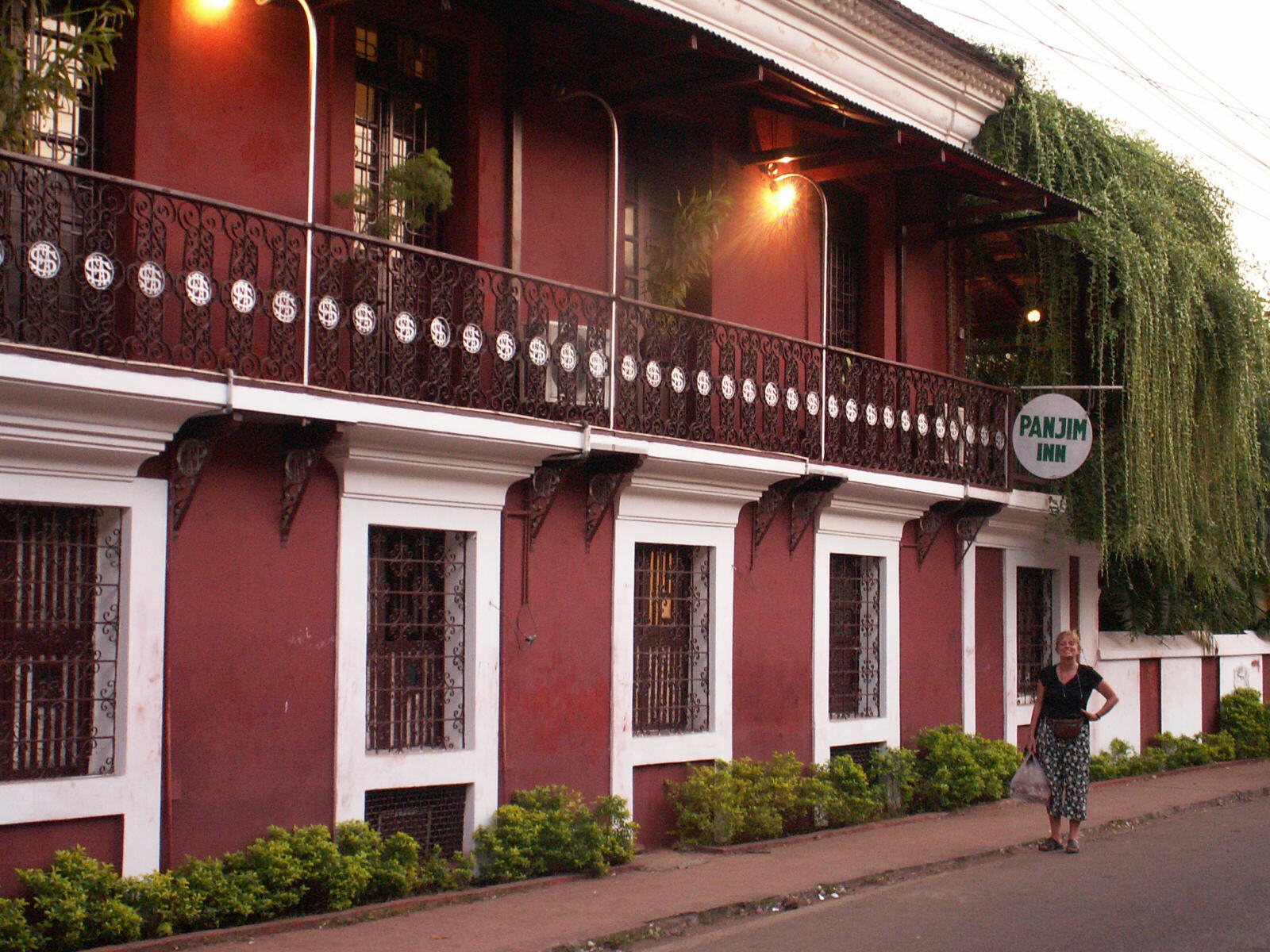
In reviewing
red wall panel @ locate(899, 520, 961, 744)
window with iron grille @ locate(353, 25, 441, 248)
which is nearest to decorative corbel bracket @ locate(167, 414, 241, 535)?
window with iron grille @ locate(353, 25, 441, 248)

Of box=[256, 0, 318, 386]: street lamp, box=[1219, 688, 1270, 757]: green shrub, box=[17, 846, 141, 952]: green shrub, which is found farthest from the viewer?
box=[1219, 688, 1270, 757]: green shrub

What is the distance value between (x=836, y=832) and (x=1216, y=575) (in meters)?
7.40

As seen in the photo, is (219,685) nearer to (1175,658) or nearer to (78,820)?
(78,820)

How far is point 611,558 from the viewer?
12.0 metres

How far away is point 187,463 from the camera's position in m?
9.09

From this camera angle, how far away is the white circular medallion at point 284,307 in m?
9.14

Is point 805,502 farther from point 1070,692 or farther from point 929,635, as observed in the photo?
point 1070,692

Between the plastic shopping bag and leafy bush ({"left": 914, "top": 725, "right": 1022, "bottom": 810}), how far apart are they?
281 centimetres

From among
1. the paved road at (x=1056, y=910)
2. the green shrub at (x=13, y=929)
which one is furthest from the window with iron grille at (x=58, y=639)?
the paved road at (x=1056, y=910)

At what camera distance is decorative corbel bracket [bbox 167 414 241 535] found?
9031 millimetres

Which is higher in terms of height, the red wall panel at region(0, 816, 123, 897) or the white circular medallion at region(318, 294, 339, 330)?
the white circular medallion at region(318, 294, 339, 330)

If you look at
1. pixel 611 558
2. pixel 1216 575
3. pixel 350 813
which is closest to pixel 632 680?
pixel 611 558

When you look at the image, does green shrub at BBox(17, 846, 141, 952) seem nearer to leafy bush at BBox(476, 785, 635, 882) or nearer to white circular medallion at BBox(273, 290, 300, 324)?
leafy bush at BBox(476, 785, 635, 882)

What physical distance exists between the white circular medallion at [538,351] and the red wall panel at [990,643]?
7.20m
